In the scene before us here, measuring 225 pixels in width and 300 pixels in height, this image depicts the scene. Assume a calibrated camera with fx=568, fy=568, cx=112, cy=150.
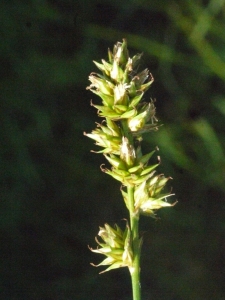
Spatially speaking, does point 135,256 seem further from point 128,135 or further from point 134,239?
point 128,135

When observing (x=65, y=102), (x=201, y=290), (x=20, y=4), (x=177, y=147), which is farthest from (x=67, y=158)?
(x=201, y=290)

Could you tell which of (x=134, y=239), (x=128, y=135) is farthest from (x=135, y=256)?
(x=128, y=135)

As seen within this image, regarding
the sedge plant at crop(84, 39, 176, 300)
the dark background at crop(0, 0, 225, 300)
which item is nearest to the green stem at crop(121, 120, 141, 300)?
the sedge plant at crop(84, 39, 176, 300)

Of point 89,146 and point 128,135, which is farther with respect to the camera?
point 89,146

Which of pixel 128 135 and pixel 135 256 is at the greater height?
pixel 128 135

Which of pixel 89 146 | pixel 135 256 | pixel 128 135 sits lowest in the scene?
pixel 135 256

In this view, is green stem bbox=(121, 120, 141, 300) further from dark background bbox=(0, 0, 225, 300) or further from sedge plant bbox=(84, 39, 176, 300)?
dark background bbox=(0, 0, 225, 300)

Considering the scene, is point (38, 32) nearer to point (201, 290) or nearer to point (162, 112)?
point (162, 112)

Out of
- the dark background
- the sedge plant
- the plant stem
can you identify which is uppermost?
the dark background
